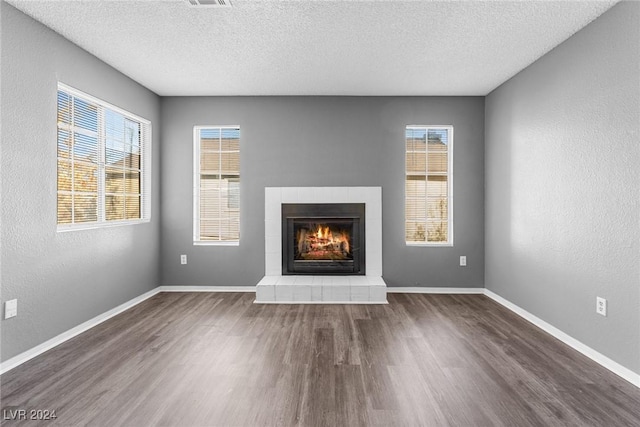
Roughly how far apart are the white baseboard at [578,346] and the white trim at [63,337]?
425 cm

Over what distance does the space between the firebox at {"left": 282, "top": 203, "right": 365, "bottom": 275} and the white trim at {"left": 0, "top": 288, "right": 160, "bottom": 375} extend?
6.10 ft

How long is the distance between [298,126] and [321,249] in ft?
5.46

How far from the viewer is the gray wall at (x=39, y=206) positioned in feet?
7.86

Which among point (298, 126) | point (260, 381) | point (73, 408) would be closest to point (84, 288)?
point (73, 408)

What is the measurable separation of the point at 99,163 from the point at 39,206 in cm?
92

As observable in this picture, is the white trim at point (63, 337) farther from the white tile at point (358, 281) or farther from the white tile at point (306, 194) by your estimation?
the white tile at point (358, 281)

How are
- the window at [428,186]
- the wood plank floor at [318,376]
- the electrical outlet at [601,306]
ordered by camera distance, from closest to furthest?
1. the wood plank floor at [318,376]
2. the electrical outlet at [601,306]
3. the window at [428,186]

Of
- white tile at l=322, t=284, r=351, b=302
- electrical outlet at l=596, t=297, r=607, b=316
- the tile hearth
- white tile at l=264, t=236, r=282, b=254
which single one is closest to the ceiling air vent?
white tile at l=264, t=236, r=282, b=254

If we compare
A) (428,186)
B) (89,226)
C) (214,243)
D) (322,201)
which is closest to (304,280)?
(322,201)

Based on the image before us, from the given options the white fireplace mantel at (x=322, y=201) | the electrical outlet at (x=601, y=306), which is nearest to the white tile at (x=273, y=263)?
the white fireplace mantel at (x=322, y=201)

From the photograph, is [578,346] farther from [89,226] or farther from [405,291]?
[89,226]

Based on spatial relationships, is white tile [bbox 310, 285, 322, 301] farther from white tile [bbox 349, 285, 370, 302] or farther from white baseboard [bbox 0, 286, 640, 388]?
white tile [bbox 349, 285, 370, 302]

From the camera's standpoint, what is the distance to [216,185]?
4.56 meters

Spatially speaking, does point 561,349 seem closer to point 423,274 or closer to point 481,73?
point 423,274
